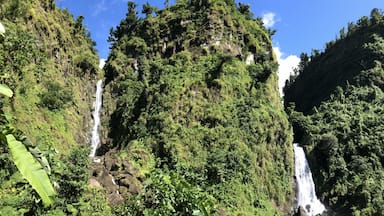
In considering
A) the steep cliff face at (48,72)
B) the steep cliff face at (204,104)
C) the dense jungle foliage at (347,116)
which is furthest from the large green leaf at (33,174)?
the dense jungle foliage at (347,116)

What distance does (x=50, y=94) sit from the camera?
957 inches

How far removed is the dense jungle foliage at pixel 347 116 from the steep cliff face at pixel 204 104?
4965 mm

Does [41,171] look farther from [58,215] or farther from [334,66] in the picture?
[334,66]

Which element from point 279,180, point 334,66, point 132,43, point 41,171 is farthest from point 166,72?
point 334,66

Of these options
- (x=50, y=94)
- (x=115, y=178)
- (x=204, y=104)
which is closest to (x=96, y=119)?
(x=50, y=94)

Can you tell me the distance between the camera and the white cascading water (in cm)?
3234

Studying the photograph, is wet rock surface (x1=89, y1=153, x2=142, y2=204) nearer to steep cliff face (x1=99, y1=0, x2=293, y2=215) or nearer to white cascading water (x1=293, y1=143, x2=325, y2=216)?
steep cliff face (x1=99, y1=0, x2=293, y2=215)

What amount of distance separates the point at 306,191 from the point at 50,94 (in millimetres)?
21209

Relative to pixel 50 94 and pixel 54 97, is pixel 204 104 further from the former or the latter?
pixel 50 94

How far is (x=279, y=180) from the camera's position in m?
30.8

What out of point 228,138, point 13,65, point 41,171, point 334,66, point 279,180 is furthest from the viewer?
point 334,66

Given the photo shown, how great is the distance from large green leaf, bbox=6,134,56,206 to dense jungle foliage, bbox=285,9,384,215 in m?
33.7

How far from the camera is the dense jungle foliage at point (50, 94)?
1532cm

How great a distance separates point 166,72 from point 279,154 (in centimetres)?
1095
